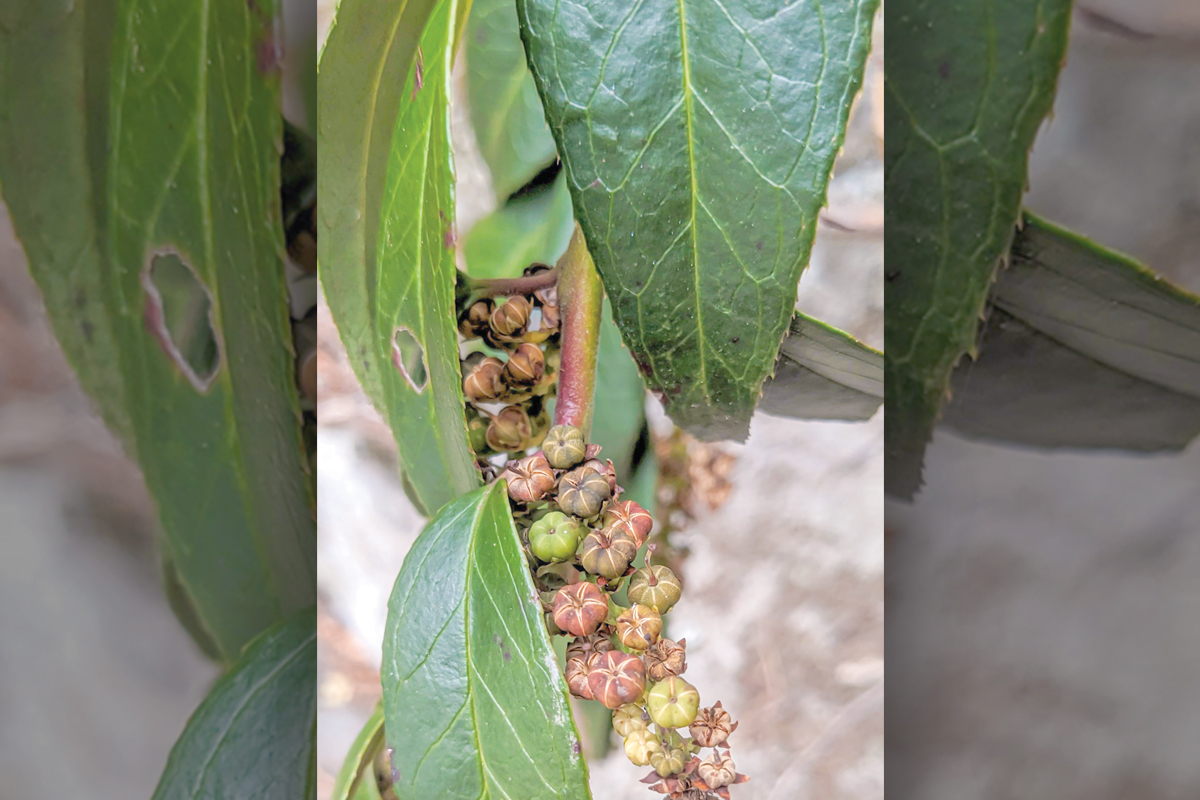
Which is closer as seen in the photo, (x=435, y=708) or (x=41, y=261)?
(x=435, y=708)

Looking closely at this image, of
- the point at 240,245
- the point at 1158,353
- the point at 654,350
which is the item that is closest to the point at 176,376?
the point at 240,245

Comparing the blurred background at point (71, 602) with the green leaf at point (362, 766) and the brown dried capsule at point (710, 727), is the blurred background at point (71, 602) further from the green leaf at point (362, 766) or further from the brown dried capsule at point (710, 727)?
the brown dried capsule at point (710, 727)

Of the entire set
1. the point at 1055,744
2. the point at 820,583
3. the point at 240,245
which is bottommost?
the point at 1055,744

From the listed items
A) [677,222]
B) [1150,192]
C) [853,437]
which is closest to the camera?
[677,222]

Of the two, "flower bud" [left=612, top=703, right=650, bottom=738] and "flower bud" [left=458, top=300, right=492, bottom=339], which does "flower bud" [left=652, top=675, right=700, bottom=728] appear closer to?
"flower bud" [left=612, top=703, right=650, bottom=738]

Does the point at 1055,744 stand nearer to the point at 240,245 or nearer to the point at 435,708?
the point at 435,708

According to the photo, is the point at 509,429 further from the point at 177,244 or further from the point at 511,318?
the point at 177,244

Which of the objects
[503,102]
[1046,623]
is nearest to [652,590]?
[503,102]

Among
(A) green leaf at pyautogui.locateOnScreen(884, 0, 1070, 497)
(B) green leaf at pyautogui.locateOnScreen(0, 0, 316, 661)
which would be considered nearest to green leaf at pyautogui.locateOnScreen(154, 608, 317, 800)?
(B) green leaf at pyautogui.locateOnScreen(0, 0, 316, 661)
